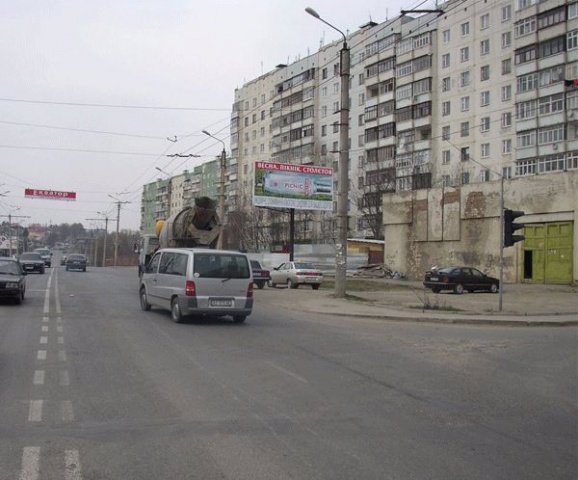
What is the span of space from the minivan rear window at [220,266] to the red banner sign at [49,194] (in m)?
32.3

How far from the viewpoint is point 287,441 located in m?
5.38

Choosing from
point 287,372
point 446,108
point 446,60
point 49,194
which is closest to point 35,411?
point 287,372

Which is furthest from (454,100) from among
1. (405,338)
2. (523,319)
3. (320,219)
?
(405,338)

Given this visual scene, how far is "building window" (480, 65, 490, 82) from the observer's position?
6197cm

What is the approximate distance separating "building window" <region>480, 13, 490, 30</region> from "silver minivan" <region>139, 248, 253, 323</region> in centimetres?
5583

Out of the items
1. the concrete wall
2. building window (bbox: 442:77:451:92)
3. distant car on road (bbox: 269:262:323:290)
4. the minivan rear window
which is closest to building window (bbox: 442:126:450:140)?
building window (bbox: 442:77:451:92)

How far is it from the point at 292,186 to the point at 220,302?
90.1 feet

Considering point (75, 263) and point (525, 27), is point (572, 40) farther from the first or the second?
point (75, 263)

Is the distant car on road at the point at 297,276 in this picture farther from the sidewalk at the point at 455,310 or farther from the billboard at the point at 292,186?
the billboard at the point at 292,186

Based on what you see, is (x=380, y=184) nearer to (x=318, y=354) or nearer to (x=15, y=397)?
(x=318, y=354)

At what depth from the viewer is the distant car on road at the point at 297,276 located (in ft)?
106

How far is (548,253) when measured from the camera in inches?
1393

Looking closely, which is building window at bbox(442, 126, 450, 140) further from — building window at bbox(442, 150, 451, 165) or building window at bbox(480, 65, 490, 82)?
building window at bbox(480, 65, 490, 82)

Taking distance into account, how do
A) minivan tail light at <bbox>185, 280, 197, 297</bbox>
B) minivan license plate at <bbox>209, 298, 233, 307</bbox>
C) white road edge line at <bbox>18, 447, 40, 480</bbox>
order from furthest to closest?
minivan license plate at <bbox>209, 298, 233, 307</bbox> < minivan tail light at <bbox>185, 280, 197, 297</bbox> < white road edge line at <bbox>18, 447, 40, 480</bbox>
